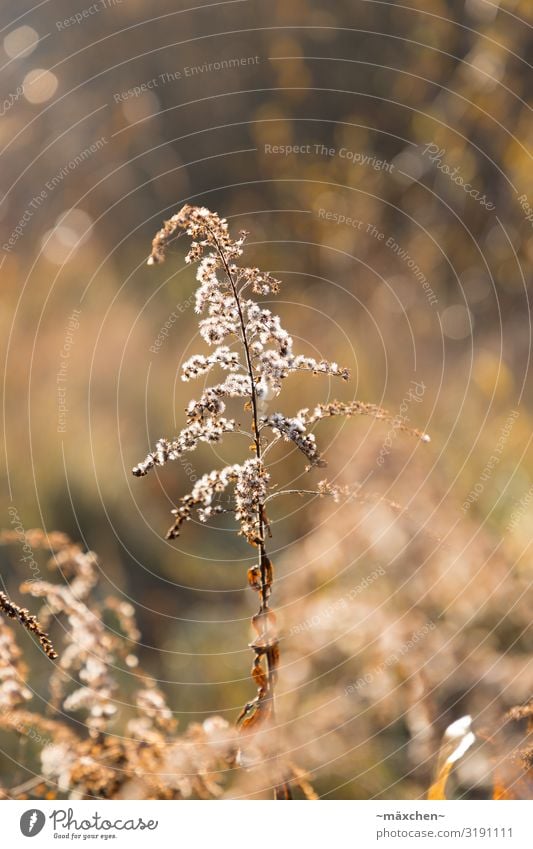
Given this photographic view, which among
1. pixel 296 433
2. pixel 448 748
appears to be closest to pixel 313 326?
pixel 448 748

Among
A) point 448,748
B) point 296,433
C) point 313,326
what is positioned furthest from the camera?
point 313,326

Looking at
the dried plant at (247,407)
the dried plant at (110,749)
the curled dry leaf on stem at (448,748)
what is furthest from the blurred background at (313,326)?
the dried plant at (247,407)

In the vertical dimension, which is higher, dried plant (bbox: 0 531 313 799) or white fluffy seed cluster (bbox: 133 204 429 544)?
white fluffy seed cluster (bbox: 133 204 429 544)

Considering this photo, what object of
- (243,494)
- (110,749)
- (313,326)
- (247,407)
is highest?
(313,326)

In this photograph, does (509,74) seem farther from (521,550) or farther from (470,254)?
(521,550)

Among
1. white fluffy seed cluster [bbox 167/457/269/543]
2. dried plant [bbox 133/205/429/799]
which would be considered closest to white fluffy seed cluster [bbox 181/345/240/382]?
dried plant [bbox 133/205/429/799]

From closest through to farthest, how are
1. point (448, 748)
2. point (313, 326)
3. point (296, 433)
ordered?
point (296, 433) < point (448, 748) < point (313, 326)

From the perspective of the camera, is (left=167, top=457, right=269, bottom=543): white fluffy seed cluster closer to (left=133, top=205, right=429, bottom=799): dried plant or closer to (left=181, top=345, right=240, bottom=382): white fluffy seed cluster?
(left=133, top=205, right=429, bottom=799): dried plant

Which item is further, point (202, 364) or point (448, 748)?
point (448, 748)

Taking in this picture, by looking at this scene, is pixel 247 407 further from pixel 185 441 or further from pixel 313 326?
pixel 313 326
